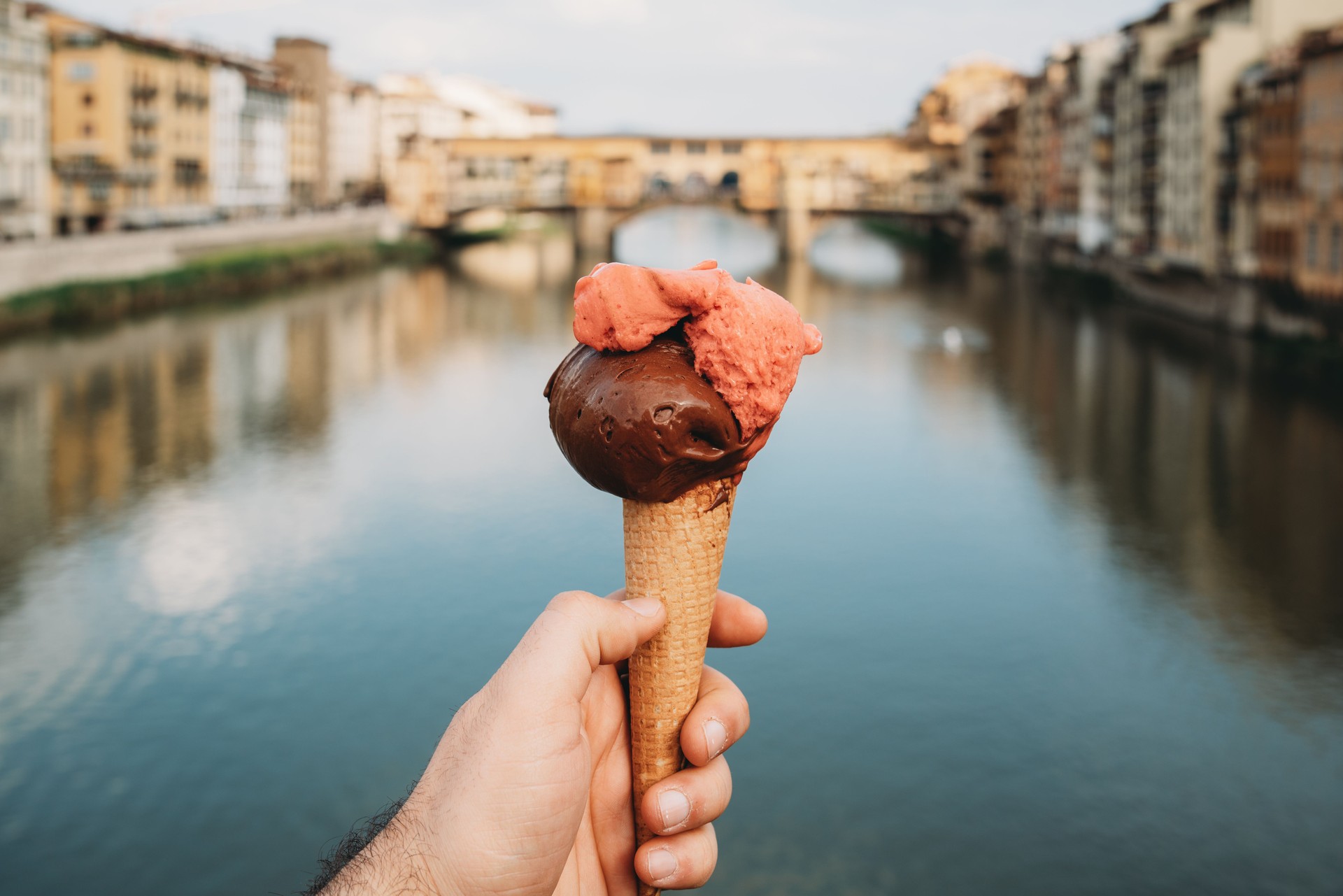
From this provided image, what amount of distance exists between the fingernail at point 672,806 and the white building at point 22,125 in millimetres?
30874

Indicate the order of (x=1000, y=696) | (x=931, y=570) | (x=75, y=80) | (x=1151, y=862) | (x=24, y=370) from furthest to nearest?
1. (x=75, y=80)
2. (x=24, y=370)
3. (x=931, y=570)
4. (x=1000, y=696)
5. (x=1151, y=862)

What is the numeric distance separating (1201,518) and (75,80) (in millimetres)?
31874

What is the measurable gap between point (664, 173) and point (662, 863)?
61.3 meters

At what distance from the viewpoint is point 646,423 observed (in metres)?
2.46

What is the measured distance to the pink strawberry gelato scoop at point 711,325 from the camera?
8.13ft

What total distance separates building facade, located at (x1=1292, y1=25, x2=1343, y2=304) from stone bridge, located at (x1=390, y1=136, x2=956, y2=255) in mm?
32426

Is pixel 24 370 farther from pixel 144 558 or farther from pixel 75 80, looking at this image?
pixel 75 80

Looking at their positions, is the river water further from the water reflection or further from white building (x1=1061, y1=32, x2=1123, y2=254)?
white building (x1=1061, y1=32, x2=1123, y2=254)

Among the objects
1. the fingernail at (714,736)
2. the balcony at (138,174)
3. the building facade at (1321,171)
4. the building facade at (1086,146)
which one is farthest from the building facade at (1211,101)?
the balcony at (138,174)

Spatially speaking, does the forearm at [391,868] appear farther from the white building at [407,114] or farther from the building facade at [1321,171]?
the white building at [407,114]

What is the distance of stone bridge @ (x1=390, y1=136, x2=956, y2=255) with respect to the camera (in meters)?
56.2

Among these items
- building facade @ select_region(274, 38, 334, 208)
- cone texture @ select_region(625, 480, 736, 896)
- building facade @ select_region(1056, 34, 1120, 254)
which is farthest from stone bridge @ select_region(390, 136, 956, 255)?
cone texture @ select_region(625, 480, 736, 896)

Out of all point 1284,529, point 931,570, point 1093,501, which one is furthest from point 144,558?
point 1284,529

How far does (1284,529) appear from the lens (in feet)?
51.6
